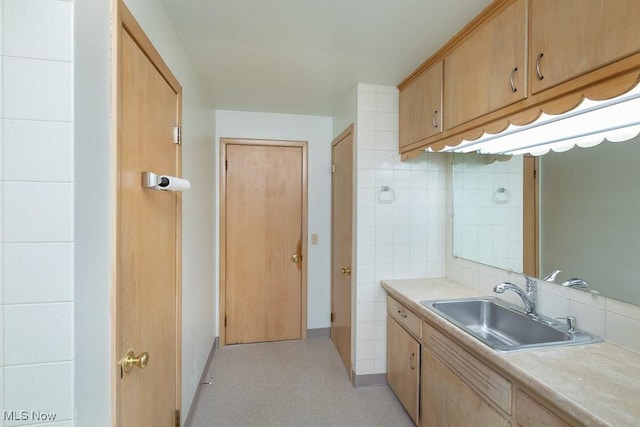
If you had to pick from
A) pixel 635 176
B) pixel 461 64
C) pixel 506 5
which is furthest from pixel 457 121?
pixel 635 176

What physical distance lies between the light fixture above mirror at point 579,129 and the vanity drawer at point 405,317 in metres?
1.10

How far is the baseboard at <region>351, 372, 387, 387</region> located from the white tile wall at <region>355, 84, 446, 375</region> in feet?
0.13

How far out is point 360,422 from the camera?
1886mm

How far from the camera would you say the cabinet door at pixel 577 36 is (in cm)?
83

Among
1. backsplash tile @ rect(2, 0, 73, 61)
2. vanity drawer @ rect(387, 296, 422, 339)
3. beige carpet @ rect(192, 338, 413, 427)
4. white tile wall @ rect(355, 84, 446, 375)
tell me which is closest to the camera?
backsplash tile @ rect(2, 0, 73, 61)

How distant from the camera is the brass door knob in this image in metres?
0.99

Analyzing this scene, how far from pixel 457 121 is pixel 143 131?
61.2 inches

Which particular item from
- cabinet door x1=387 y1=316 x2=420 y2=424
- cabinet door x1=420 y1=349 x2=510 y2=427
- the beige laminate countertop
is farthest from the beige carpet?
the beige laminate countertop

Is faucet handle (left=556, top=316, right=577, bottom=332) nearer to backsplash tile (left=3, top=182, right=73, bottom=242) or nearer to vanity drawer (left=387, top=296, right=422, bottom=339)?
vanity drawer (left=387, top=296, right=422, bottom=339)

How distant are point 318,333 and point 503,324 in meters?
1.91

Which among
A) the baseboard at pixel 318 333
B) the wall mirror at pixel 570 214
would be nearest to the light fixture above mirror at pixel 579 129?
the wall mirror at pixel 570 214

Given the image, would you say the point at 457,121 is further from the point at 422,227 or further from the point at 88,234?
the point at 88,234

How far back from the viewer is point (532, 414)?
0.97 m

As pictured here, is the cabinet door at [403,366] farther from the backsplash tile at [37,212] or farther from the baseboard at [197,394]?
the backsplash tile at [37,212]
